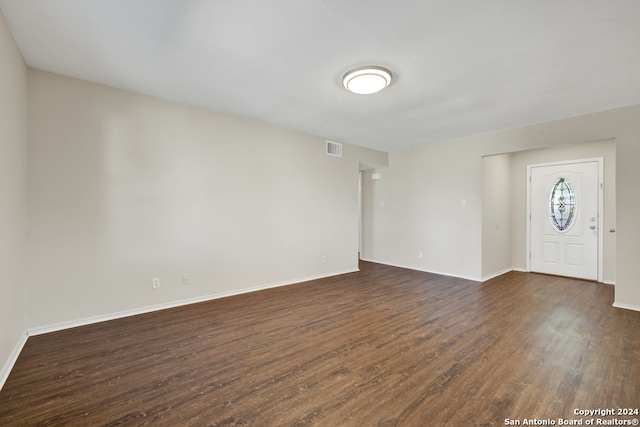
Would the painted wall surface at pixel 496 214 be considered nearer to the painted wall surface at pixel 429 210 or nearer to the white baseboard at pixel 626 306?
the painted wall surface at pixel 429 210

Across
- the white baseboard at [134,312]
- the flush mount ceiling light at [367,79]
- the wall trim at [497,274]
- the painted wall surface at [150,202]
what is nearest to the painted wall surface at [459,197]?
the wall trim at [497,274]

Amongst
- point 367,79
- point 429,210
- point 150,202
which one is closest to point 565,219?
point 429,210

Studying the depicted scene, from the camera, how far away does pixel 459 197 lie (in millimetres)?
4945

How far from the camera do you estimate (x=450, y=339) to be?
2545 mm

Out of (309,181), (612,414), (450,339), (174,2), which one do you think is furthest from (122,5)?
(612,414)

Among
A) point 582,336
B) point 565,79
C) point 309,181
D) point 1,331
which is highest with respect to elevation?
point 565,79

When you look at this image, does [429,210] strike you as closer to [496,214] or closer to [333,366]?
[496,214]

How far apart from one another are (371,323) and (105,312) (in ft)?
9.39

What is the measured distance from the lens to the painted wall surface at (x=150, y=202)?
264 cm

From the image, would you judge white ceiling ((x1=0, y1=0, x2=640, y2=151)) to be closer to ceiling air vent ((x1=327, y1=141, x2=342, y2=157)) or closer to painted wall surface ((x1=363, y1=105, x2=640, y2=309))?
painted wall surface ((x1=363, y1=105, x2=640, y2=309))

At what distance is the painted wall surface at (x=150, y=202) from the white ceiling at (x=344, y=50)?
36 centimetres

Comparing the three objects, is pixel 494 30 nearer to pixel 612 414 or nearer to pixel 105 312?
pixel 612 414

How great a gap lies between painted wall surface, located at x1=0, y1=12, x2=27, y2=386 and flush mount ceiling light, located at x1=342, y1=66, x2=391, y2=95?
256 centimetres

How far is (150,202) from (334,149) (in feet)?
10.3
